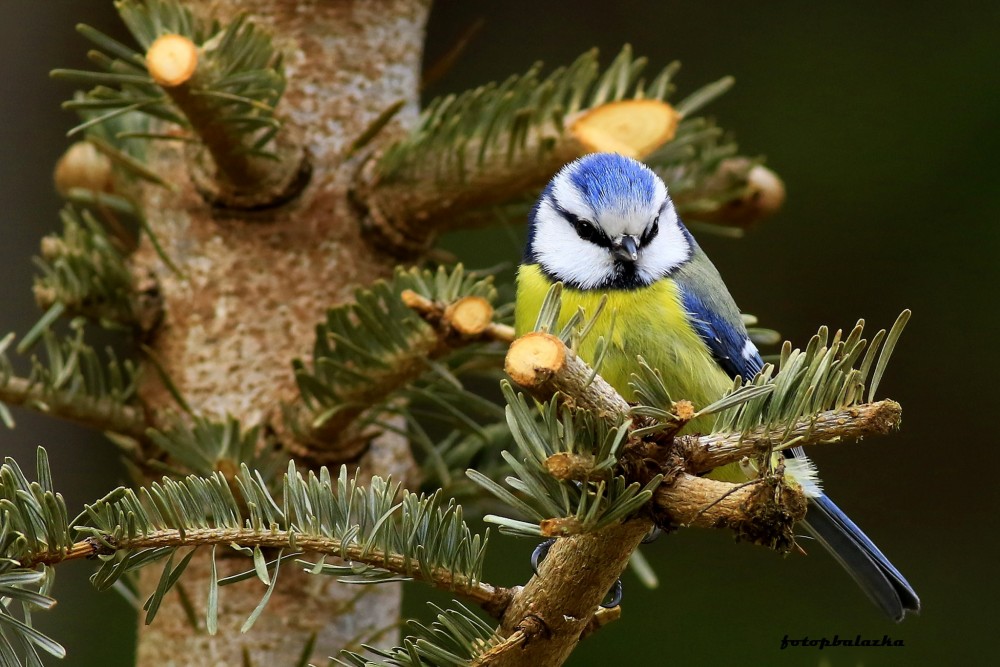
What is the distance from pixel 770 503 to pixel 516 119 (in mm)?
645

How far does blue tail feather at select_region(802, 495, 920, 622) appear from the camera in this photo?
135cm

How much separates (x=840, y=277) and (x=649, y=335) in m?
1.74

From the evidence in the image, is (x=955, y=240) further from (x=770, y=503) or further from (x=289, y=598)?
(x=770, y=503)

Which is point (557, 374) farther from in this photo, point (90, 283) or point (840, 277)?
point (840, 277)

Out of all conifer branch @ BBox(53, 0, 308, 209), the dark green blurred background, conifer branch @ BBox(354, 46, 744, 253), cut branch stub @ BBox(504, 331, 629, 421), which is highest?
conifer branch @ BBox(53, 0, 308, 209)

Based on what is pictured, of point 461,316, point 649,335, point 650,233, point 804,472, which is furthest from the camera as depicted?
point 650,233

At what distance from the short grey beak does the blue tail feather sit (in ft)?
1.21

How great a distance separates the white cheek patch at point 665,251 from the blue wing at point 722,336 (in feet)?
0.14

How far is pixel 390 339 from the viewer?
45.9 inches

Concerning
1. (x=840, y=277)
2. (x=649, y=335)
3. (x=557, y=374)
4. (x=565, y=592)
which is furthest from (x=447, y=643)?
(x=840, y=277)

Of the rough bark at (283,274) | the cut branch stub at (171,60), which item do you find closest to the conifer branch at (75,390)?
the rough bark at (283,274)

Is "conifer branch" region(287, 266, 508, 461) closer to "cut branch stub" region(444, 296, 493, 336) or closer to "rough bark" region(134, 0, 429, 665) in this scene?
"cut branch stub" region(444, 296, 493, 336)

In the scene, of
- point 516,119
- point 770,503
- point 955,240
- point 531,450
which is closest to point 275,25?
point 516,119

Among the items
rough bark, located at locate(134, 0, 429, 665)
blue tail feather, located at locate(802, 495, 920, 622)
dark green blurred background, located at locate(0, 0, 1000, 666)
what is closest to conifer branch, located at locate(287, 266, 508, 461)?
rough bark, located at locate(134, 0, 429, 665)
